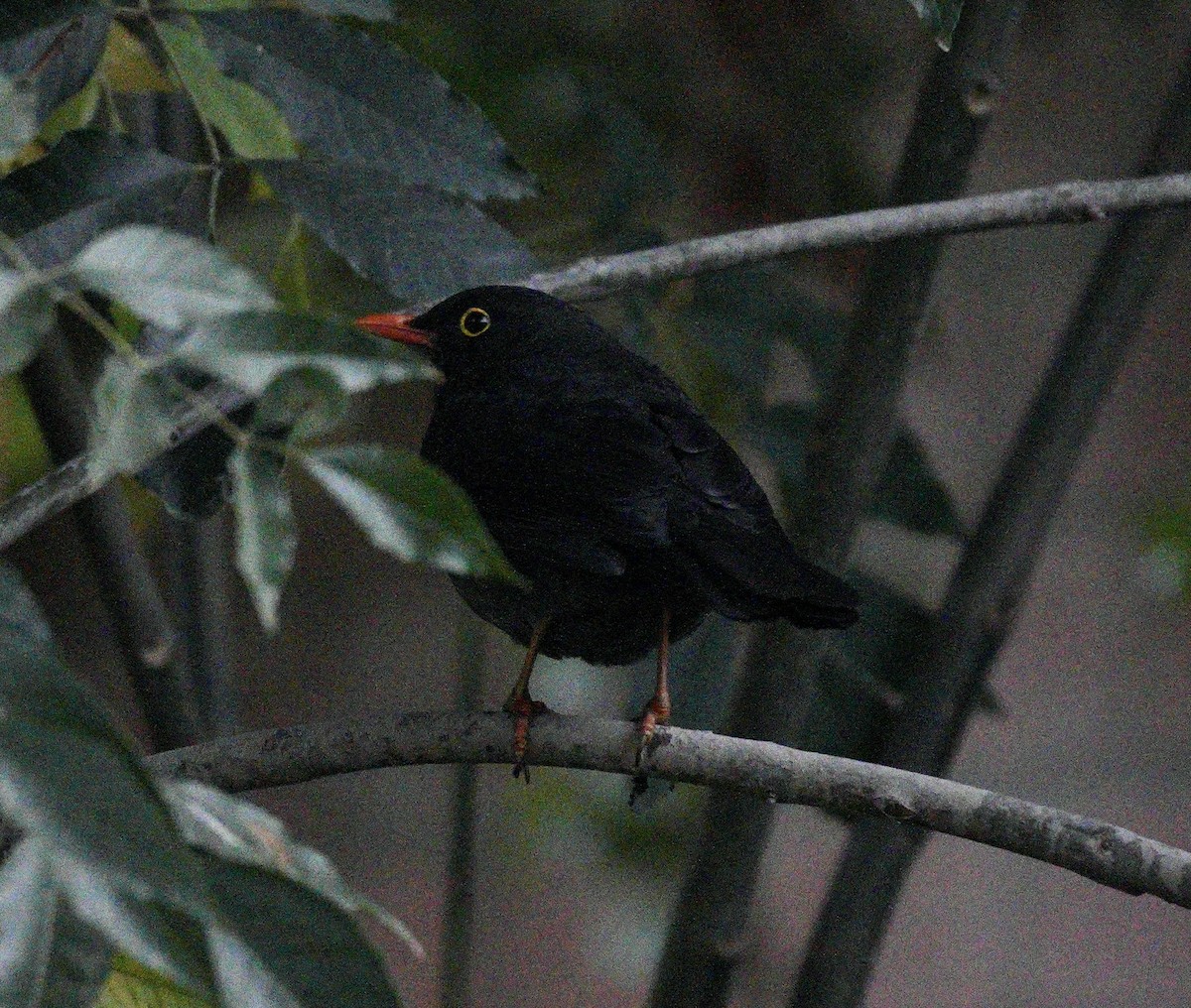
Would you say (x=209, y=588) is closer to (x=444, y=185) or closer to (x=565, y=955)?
(x=444, y=185)

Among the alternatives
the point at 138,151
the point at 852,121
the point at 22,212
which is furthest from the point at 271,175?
the point at 852,121

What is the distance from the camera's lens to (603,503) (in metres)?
2.03

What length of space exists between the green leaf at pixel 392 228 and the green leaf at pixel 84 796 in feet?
3.20

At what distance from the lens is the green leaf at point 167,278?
911 mm

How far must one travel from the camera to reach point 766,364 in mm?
3098

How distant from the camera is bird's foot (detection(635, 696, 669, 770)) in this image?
183cm

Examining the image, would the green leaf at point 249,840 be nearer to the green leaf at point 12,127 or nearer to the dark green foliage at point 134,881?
the dark green foliage at point 134,881

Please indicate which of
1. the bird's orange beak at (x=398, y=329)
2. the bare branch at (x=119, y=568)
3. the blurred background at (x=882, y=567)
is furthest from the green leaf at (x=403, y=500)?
the blurred background at (x=882, y=567)

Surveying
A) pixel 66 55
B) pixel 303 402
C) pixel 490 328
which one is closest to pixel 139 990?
pixel 303 402

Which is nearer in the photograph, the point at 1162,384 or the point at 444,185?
the point at 444,185

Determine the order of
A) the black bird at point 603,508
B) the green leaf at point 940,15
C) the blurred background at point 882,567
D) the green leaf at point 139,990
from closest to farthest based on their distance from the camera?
the green leaf at point 139,990 → the green leaf at point 940,15 → the black bird at point 603,508 → the blurred background at point 882,567

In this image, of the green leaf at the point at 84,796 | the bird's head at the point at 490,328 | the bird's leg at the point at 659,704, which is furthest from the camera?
the bird's head at the point at 490,328

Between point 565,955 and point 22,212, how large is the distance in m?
4.32

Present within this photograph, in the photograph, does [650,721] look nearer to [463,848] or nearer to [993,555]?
[993,555]
